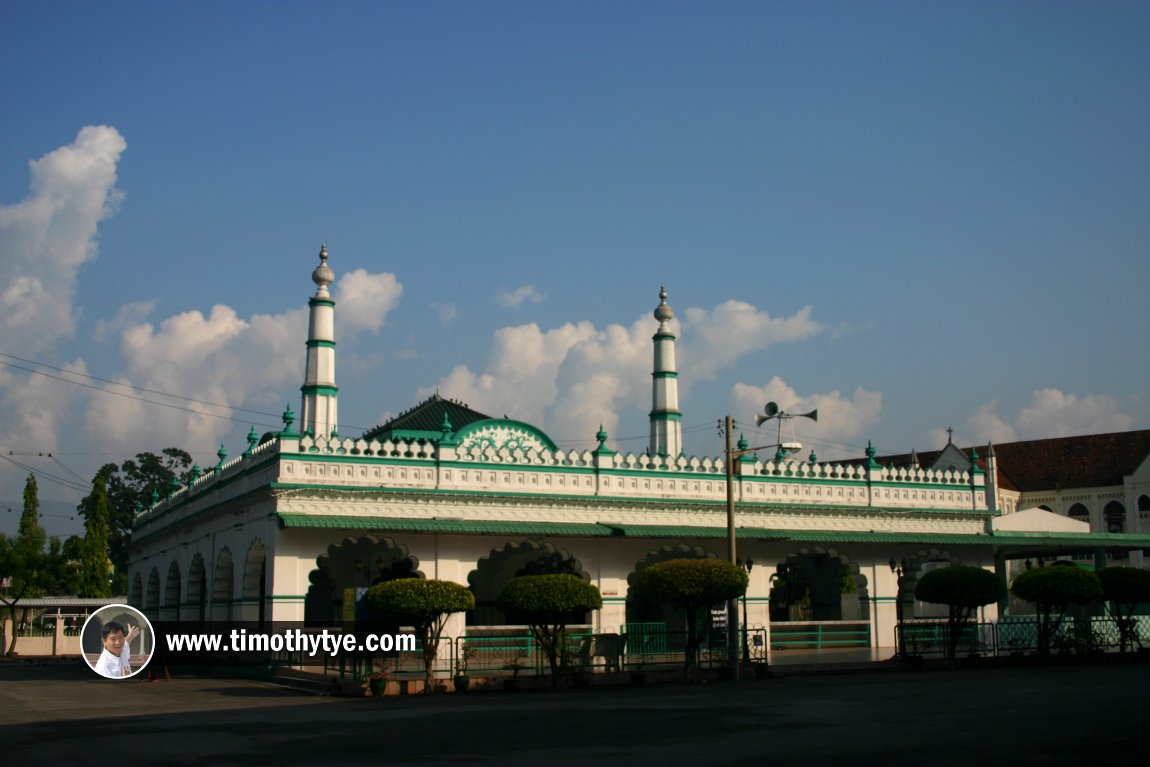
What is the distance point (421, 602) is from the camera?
22.9 metres

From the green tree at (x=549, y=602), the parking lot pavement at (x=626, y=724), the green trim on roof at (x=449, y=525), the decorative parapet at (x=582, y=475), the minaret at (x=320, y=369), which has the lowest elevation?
the parking lot pavement at (x=626, y=724)

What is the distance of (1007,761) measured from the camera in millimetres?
11859

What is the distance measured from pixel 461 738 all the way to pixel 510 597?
31.4 feet

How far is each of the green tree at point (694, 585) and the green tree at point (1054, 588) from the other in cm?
886

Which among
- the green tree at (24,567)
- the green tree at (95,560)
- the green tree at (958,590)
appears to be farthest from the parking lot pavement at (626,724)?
the green tree at (95,560)

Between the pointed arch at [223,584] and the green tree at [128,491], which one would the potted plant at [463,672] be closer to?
the pointed arch at [223,584]

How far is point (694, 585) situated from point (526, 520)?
6.11m

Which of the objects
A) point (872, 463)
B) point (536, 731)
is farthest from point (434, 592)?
point (872, 463)

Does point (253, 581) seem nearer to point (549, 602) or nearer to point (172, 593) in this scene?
point (549, 602)

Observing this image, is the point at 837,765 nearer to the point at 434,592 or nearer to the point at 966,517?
the point at 434,592

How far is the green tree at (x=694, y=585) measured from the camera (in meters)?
25.1

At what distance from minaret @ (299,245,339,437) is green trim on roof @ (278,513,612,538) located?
4848 millimetres

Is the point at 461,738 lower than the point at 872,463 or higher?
lower

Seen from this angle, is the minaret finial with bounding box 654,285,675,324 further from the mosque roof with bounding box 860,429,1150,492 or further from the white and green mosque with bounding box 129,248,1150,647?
the mosque roof with bounding box 860,429,1150,492
